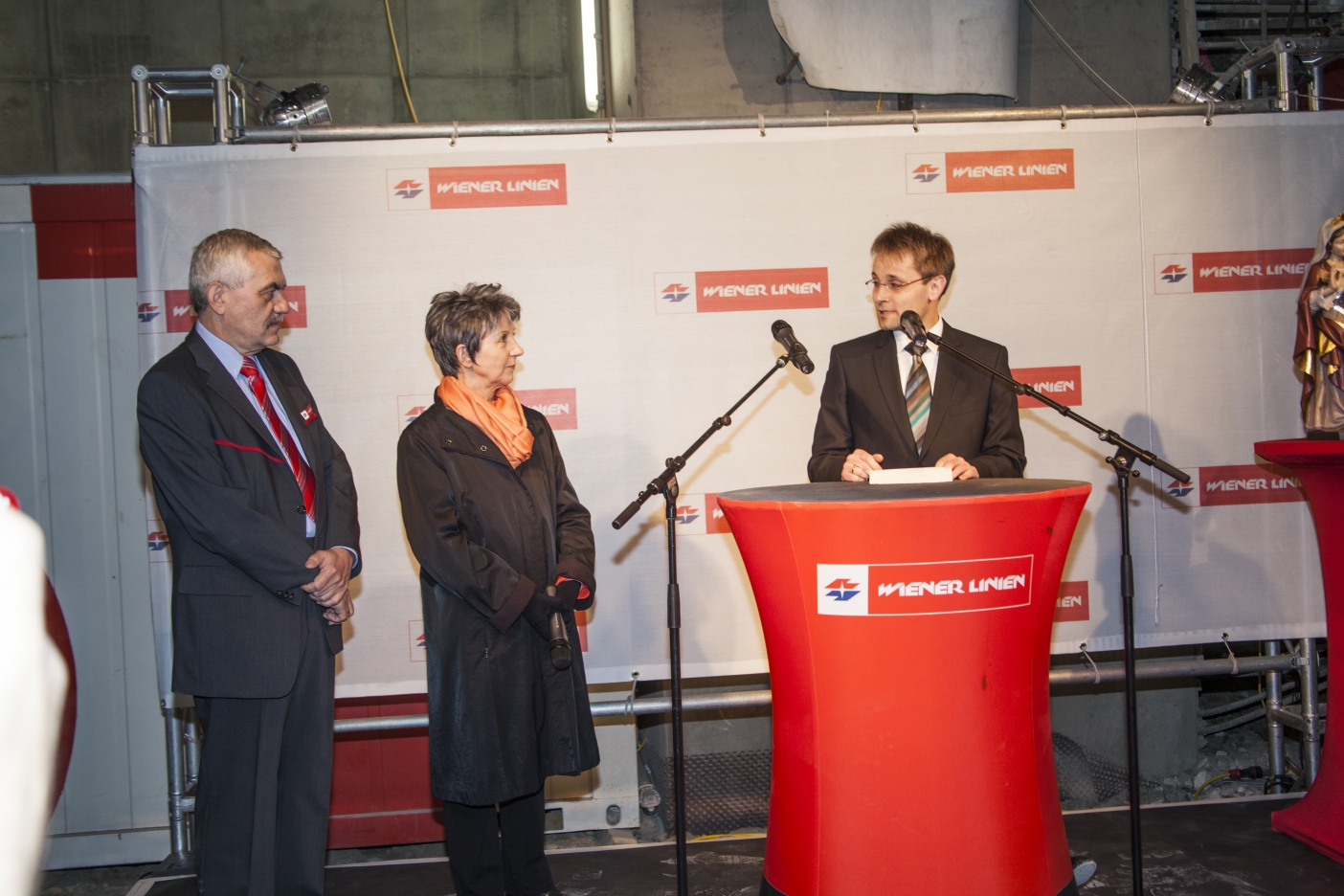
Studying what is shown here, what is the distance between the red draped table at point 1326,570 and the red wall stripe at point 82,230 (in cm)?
396

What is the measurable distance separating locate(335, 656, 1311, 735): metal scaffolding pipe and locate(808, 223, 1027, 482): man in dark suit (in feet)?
3.21

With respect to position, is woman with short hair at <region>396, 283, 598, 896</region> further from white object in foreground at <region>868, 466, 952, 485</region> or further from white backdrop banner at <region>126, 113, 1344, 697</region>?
white object in foreground at <region>868, 466, 952, 485</region>

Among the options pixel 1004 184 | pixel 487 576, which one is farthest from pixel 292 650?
pixel 1004 184

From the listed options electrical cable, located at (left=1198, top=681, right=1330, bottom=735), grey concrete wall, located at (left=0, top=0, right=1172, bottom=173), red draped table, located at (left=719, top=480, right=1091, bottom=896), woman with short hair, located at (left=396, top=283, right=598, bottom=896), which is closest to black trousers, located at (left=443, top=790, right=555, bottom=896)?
woman with short hair, located at (left=396, top=283, right=598, bottom=896)

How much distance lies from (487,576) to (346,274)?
1.42 m

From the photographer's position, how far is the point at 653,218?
328cm

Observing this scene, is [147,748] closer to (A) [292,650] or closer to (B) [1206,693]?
(A) [292,650]

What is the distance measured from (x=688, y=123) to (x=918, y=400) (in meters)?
1.29

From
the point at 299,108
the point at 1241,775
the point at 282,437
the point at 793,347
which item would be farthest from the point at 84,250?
the point at 1241,775

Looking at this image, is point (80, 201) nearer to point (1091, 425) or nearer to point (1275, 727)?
point (1091, 425)

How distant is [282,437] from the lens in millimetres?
2416

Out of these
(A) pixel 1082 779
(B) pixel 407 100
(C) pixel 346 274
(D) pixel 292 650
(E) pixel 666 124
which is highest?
(B) pixel 407 100

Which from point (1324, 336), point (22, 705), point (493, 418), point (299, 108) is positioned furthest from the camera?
point (299, 108)

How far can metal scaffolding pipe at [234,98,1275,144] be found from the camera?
3209 millimetres
